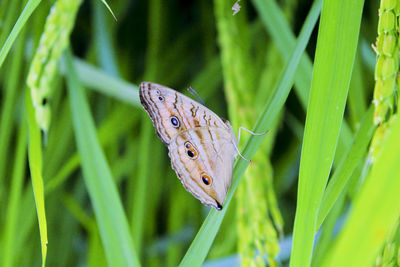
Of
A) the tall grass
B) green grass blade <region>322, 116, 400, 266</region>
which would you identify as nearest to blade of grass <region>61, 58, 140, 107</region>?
the tall grass

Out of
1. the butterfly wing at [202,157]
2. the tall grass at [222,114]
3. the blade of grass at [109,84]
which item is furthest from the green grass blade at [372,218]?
the blade of grass at [109,84]

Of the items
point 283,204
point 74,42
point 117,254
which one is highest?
point 74,42

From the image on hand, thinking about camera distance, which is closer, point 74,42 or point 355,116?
point 355,116

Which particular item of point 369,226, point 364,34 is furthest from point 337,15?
point 364,34

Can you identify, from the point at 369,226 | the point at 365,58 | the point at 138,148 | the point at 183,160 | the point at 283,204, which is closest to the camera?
the point at 369,226

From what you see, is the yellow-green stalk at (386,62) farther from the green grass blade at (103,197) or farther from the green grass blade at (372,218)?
the green grass blade at (103,197)

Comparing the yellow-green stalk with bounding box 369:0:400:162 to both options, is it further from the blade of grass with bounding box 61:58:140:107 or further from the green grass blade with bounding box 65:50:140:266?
the blade of grass with bounding box 61:58:140:107

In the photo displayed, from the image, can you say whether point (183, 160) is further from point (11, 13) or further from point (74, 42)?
point (74, 42)
